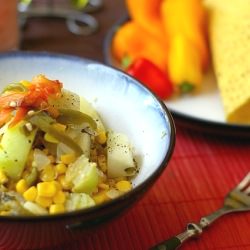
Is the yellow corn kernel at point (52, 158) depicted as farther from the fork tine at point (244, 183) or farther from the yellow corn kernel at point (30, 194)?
the fork tine at point (244, 183)

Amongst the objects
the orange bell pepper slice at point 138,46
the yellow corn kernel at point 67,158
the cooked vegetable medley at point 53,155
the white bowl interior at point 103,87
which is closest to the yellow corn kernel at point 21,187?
the cooked vegetable medley at point 53,155

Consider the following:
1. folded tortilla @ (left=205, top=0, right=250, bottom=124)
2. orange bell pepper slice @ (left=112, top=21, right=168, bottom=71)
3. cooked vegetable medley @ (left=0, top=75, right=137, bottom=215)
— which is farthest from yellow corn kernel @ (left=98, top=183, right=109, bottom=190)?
orange bell pepper slice @ (left=112, top=21, right=168, bottom=71)

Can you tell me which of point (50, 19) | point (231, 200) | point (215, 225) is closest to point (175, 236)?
point (215, 225)

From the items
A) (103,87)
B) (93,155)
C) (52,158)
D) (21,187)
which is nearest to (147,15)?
(103,87)

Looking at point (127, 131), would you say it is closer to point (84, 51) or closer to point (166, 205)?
point (166, 205)

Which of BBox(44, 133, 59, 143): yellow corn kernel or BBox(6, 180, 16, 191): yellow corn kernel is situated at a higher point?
BBox(44, 133, 59, 143): yellow corn kernel

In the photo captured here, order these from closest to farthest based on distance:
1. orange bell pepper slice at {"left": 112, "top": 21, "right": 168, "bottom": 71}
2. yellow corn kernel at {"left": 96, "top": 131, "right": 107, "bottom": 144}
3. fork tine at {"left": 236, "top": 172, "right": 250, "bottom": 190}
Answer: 1. yellow corn kernel at {"left": 96, "top": 131, "right": 107, "bottom": 144}
2. fork tine at {"left": 236, "top": 172, "right": 250, "bottom": 190}
3. orange bell pepper slice at {"left": 112, "top": 21, "right": 168, "bottom": 71}

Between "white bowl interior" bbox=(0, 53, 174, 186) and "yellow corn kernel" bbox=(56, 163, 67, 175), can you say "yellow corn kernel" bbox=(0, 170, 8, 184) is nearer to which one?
"yellow corn kernel" bbox=(56, 163, 67, 175)
